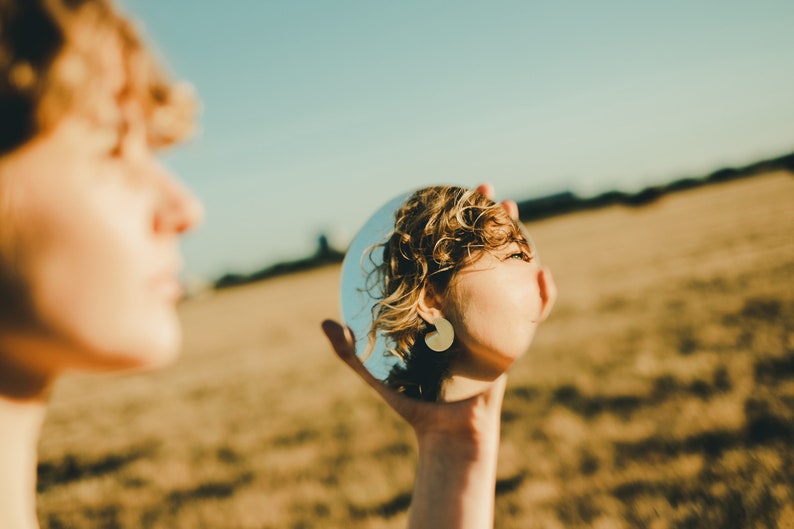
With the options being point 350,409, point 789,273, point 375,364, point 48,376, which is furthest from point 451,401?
point 789,273

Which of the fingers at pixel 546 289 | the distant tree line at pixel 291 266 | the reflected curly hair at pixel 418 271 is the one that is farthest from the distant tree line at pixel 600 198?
the reflected curly hair at pixel 418 271

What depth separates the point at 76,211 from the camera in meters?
0.89

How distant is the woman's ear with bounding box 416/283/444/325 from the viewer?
174 centimetres

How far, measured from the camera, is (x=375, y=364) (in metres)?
1.81

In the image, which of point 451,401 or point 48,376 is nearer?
point 48,376

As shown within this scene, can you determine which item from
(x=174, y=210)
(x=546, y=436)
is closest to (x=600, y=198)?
(x=546, y=436)

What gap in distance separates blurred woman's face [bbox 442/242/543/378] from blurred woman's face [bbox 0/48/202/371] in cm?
96

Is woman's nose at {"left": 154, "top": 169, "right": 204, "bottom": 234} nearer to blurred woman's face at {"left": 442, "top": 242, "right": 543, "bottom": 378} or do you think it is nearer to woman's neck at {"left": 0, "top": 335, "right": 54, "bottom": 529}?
woman's neck at {"left": 0, "top": 335, "right": 54, "bottom": 529}

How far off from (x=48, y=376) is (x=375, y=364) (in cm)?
99

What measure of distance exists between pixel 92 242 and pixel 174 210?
7.6 inches

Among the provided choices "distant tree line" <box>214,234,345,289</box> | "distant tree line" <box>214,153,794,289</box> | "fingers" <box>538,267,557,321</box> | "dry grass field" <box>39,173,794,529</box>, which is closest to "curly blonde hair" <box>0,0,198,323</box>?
"fingers" <box>538,267,557,321</box>

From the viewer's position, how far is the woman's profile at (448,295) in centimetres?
174

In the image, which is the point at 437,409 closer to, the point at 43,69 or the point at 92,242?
the point at 92,242

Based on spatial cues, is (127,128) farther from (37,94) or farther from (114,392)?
(114,392)
